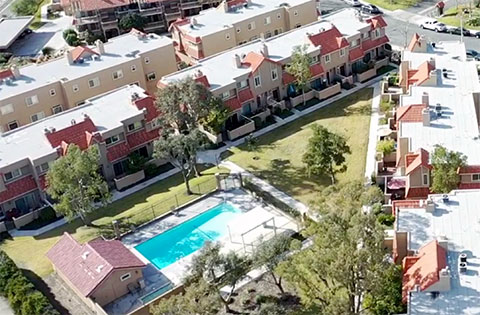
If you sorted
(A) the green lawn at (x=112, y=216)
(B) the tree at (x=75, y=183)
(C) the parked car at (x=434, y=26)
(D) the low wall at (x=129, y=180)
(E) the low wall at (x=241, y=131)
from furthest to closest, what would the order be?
(C) the parked car at (x=434, y=26)
(E) the low wall at (x=241, y=131)
(D) the low wall at (x=129, y=180)
(A) the green lawn at (x=112, y=216)
(B) the tree at (x=75, y=183)

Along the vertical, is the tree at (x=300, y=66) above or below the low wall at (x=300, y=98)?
above

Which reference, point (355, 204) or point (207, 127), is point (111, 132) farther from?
point (355, 204)

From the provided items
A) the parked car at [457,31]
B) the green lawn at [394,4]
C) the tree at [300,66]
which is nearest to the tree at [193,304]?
the tree at [300,66]

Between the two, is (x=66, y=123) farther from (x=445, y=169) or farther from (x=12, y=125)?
(x=445, y=169)

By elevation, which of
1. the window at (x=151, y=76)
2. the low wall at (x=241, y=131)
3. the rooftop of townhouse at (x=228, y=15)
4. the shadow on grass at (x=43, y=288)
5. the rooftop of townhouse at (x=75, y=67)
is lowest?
the shadow on grass at (x=43, y=288)

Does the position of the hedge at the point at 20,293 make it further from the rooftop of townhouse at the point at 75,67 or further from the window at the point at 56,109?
the rooftop of townhouse at the point at 75,67

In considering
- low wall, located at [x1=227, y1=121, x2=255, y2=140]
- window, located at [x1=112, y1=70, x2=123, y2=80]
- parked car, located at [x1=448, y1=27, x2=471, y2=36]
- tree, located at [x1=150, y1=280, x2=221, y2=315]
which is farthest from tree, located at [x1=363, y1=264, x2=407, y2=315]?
parked car, located at [x1=448, y1=27, x2=471, y2=36]
